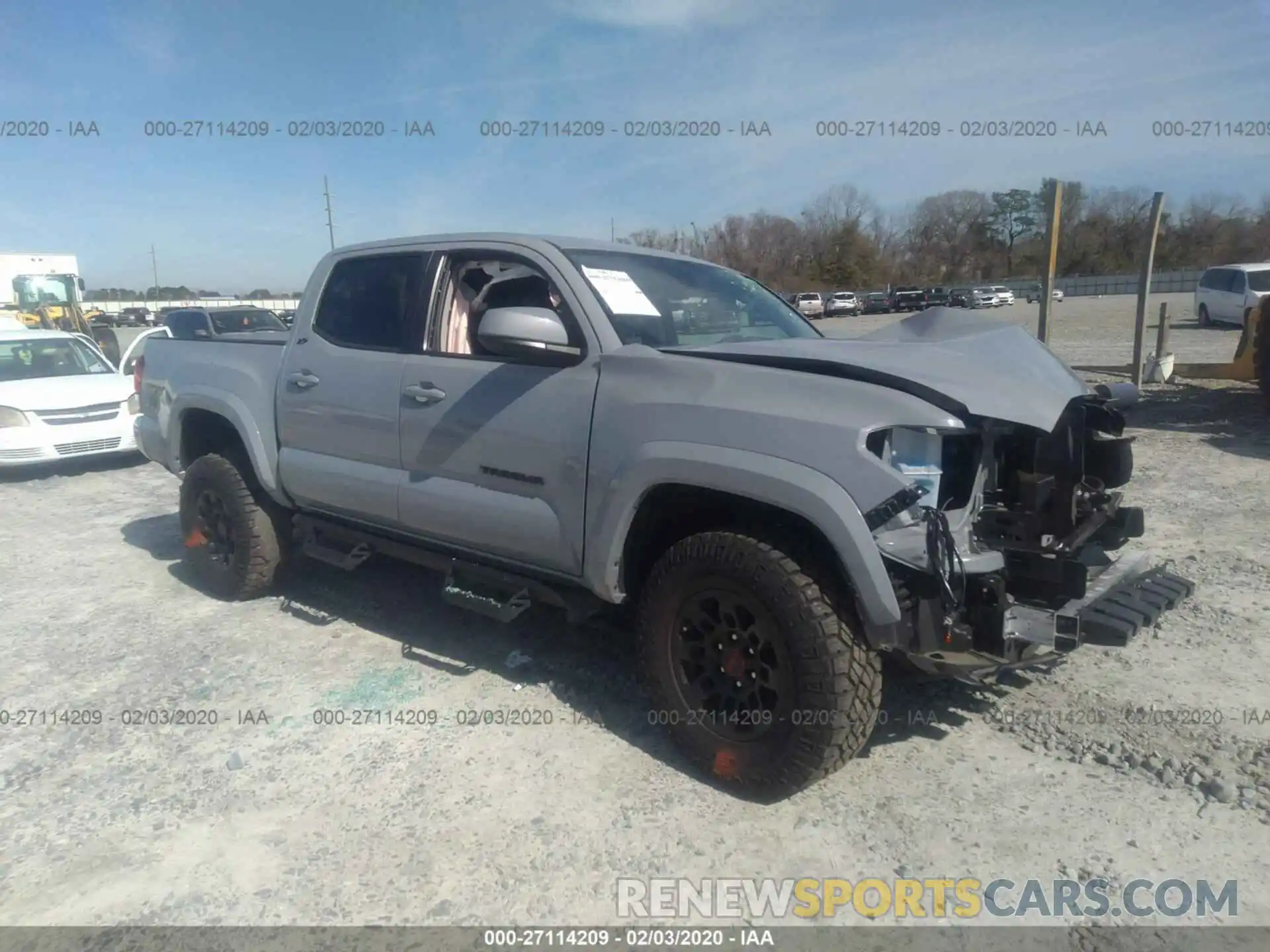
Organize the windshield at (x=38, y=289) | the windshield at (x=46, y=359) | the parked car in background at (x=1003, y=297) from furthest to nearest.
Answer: the parked car in background at (x=1003, y=297) < the windshield at (x=38, y=289) < the windshield at (x=46, y=359)

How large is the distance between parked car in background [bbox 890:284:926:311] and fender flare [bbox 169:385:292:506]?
47.9 meters

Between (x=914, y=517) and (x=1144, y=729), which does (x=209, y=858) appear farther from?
(x=1144, y=729)

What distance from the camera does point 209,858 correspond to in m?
2.96

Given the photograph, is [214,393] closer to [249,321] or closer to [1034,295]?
[249,321]

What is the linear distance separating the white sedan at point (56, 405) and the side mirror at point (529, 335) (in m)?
6.52

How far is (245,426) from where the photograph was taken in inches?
199

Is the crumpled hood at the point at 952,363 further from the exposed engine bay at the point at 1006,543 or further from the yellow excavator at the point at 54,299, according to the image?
the yellow excavator at the point at 54,299

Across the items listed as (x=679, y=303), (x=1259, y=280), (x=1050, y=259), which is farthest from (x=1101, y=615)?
(x=1259, y=280)

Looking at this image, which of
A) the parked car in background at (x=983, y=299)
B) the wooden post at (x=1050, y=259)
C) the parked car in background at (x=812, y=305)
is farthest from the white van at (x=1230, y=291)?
the parked car in background at (x=812, y=305)

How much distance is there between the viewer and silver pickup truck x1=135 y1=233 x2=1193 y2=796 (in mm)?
2900

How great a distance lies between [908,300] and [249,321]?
40.7 metres

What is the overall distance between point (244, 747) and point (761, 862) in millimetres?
2126

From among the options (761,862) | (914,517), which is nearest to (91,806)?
(761,862)

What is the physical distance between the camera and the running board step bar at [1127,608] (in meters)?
2.92
